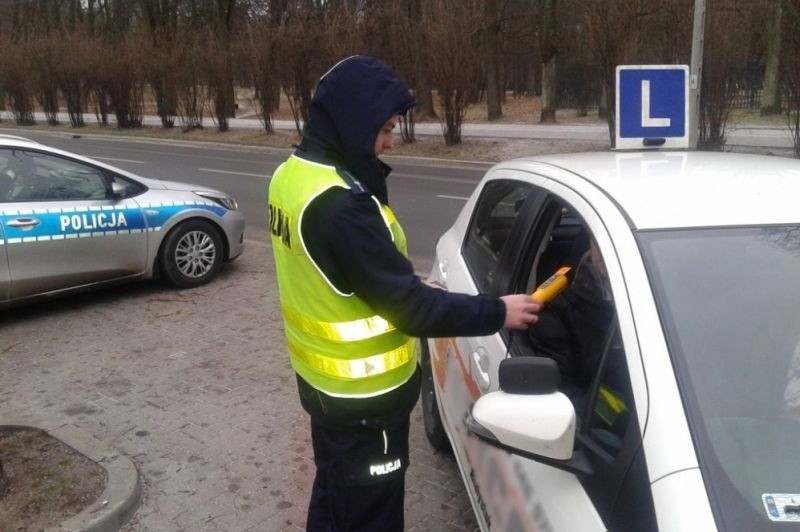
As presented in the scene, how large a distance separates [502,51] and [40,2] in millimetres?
36306

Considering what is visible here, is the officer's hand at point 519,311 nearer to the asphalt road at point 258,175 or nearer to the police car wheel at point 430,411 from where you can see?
the police car wheel at point 430,411

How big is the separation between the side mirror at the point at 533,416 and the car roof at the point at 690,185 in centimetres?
53

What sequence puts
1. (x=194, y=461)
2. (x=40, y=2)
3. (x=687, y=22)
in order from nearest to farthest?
(x=194, y=461) < (x=687, y=22) < (x=40, y=2)

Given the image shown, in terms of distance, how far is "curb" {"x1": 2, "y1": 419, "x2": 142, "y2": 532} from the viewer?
352cm

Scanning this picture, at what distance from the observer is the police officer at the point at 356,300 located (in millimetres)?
2268

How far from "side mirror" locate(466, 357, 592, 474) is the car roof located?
533 millimetres

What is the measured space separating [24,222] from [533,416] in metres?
5.61

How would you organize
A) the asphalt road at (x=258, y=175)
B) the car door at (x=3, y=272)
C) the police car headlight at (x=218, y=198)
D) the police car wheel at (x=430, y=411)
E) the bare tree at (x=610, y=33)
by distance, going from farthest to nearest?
the bare tree at (x=610, y=33) < the asphalt road at (x=258, y=175) < the police car headlight at (x=218, y=198) < the car door at (x=3, y=272) < the police car wheel at (x=430, y=411)

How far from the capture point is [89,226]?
6777 mm

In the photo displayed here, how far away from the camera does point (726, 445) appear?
181 cm

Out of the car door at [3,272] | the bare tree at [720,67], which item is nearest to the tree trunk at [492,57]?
the bare tree at [720,67]

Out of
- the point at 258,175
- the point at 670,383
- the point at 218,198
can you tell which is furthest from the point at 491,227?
the point at 258,175

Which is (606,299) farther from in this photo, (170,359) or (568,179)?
(170,359)

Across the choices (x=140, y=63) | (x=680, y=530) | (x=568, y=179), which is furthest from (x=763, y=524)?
(x=140, y=63)
